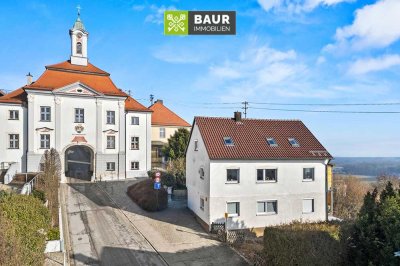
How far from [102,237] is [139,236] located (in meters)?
2.48

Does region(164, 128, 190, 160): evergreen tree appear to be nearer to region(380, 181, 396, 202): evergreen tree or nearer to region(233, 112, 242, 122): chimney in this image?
region(233, 112, 242, 122): chimney

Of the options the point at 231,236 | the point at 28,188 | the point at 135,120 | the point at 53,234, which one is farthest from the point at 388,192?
the point at 135,120

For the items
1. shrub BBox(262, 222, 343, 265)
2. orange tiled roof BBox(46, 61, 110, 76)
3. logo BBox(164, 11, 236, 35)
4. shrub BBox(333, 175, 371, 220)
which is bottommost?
shrub BBox(333, 175, 371, 220)

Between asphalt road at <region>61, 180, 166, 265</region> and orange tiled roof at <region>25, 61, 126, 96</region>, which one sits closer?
asphalt road at <region>61, 180, 166, 265</region>

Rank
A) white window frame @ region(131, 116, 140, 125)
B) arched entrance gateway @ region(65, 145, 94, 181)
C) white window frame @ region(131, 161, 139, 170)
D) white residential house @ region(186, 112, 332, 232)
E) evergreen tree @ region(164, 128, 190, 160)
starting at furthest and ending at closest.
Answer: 1. white window frame @ region(131, 116, 140, 125)
2. white window frame @ region(131, 161, 139, 170)
3. evergreen tree @ region(164, 128, 190, 160)
4. arched entrance gateway @ region(65, 145, 94, 181)
5. white residential house @ region(186, 112, 332, 232)

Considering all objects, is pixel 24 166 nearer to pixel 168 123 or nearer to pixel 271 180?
pixel 168 123

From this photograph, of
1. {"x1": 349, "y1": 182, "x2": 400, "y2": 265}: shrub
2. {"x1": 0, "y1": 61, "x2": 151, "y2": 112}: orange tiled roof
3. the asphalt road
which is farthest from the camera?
{"x1": 0, "y1": 61, "x2": 151, "y2": 112}: orange tiled roof

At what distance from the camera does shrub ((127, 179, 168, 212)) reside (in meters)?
25.7

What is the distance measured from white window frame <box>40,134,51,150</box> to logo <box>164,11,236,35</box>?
Answer: 25.2 metres

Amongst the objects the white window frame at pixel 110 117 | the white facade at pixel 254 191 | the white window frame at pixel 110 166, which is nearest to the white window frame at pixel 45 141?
the white window frame at pixel 110 117

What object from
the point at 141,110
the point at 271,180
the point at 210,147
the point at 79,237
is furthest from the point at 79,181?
the point at 271,180

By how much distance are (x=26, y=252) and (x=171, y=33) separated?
45.6 ft

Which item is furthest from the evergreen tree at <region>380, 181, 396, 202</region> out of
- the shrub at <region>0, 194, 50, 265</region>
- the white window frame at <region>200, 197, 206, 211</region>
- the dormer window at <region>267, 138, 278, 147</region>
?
the white window frame at <region>200, 197, 206, 211</region>

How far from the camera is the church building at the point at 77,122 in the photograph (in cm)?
3422
